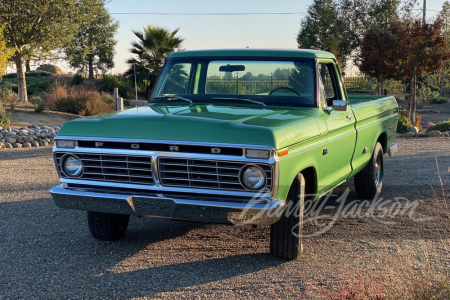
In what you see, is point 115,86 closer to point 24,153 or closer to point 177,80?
Result: point 24,153

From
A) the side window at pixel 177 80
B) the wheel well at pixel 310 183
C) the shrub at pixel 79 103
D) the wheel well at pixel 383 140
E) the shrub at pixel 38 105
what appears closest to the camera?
the wheel well at pixel 310 183

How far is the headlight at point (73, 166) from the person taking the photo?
4.58 meters

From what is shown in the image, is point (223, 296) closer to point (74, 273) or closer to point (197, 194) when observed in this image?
point (197, 194)

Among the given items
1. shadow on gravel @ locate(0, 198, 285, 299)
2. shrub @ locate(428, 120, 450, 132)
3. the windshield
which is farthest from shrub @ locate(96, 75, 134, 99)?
the windshield

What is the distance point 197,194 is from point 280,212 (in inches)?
26.6

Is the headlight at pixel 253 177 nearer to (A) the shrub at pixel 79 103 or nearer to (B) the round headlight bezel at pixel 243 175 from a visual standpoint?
(B) the round headlight bezel at pixel 243 175

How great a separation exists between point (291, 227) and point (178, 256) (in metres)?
1.10

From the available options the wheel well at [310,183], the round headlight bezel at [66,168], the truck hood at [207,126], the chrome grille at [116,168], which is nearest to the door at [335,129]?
the wheel well at [310,183]

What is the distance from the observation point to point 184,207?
415cm

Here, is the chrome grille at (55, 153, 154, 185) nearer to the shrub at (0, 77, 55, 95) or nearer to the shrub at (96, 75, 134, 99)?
the shrub at (0, 77, 55, 95)

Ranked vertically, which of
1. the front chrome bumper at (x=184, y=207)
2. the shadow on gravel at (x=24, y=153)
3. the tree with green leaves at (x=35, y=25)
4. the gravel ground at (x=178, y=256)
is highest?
the tree with green leaves at (x=35, y=25)
